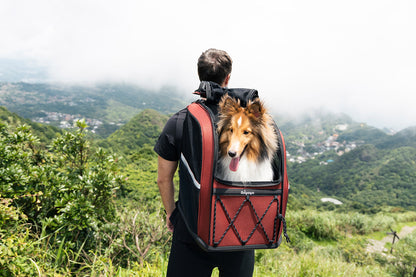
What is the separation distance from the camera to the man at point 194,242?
1.15 m

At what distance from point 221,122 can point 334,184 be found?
74097 millimetres

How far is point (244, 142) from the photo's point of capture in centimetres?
105

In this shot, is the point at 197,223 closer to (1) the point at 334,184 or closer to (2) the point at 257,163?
(2) the point at 257,163

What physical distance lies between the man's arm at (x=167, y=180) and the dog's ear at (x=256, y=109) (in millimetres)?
487

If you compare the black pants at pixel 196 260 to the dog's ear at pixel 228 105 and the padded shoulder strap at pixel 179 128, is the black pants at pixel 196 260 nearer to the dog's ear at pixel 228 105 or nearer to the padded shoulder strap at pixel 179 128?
the padded shoulder strap at pixel 179 128

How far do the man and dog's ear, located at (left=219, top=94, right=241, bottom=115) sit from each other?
0.70ft

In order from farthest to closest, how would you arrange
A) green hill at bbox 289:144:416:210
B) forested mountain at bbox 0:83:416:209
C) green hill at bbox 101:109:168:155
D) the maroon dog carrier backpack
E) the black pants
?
green hill at bbox 289:144:416:210 < forested mountain at bbox 0:83:416:209 < green hill at bbox 101:109:168:155 < the black pants < the maroon dog carrier backpack

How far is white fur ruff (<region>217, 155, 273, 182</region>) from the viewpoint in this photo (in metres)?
1.00

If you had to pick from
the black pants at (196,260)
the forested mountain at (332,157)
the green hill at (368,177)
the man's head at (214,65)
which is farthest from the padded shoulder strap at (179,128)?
the green hill at (368,177)

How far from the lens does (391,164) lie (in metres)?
68.2

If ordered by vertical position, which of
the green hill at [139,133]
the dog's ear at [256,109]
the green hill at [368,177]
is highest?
the dog's ear at [256,109]

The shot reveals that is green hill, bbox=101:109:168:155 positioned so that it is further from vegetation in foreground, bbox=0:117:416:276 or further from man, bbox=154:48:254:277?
man, bbox=154:48:254:277

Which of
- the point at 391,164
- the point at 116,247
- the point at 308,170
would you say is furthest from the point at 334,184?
the point at 116,247

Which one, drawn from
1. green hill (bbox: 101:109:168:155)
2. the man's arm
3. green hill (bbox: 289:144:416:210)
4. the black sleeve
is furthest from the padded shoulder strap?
green hill (bbox: 289:144:416:210)
